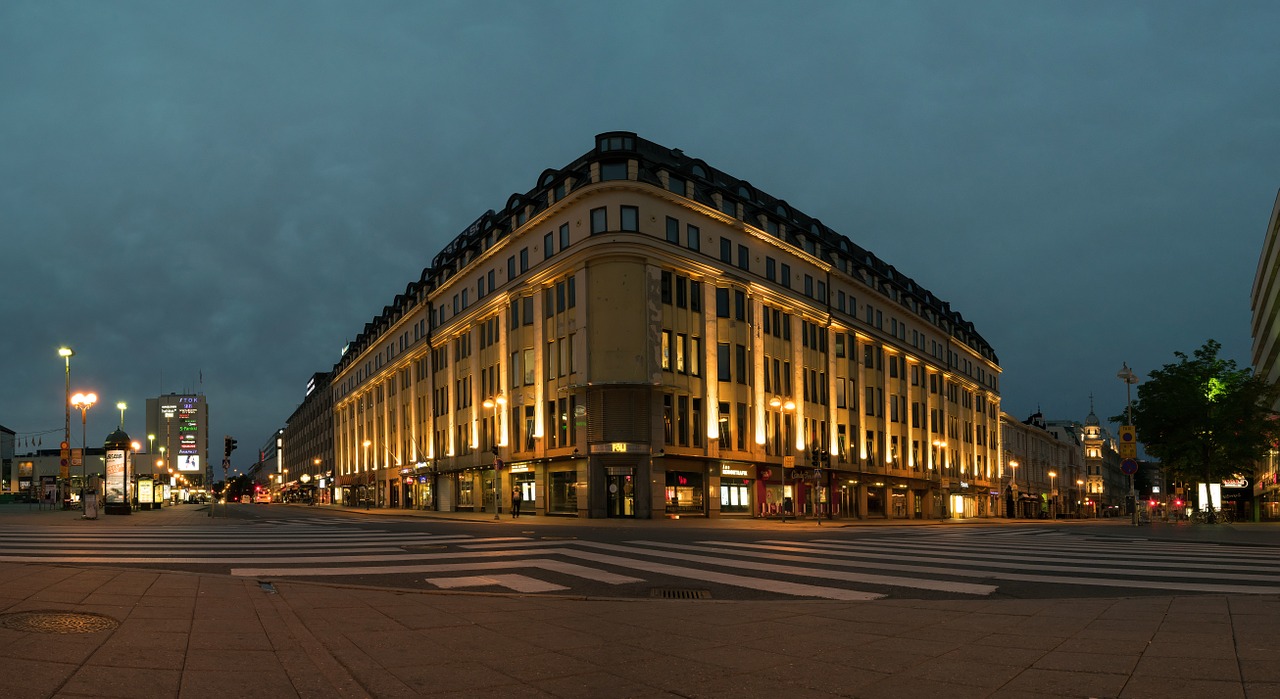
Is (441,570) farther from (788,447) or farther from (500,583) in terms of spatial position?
(788,447)

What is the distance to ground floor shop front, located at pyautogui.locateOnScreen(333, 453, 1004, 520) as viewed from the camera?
4381cm

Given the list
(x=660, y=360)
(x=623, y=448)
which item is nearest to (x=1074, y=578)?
(x=623, y=448)

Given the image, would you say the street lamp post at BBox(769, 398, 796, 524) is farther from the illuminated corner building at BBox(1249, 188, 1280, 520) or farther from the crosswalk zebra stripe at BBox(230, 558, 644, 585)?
the crosswalk zebra stripe at BBox(230, 558, 644, 585)

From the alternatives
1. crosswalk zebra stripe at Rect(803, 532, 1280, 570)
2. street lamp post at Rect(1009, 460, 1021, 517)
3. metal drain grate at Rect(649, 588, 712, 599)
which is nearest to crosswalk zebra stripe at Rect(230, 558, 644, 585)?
metal drain grate at Rect(649, 588, 712, 599)

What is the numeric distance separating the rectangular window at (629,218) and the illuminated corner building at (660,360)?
0.24ft

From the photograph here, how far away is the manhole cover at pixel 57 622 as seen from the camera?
6.75 m

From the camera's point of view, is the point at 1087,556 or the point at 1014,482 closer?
the point at 1087,556

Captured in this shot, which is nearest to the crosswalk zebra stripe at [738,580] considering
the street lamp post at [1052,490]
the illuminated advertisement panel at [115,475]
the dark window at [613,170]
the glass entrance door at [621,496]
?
the glass entrance door at [621,496]

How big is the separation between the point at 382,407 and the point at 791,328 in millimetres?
45223

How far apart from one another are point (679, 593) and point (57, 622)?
6362mm

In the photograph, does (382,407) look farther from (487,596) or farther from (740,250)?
(487,596)

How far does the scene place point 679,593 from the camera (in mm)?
10703

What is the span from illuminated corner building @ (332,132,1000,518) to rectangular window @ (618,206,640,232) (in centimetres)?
7

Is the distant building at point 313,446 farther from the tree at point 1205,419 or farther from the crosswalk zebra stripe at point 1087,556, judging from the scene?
the crosswalk zebra stripe at point 1087,556
